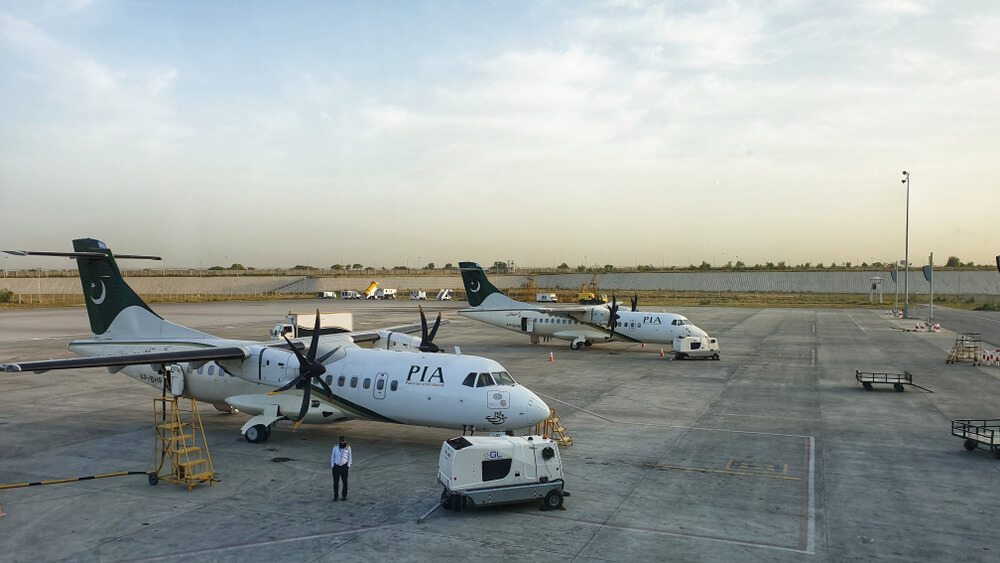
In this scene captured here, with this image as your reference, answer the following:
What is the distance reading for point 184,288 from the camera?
14112 cm

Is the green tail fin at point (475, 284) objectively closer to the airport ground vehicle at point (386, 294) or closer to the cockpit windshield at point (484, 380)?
the cockpit windshield at point (484, 380)

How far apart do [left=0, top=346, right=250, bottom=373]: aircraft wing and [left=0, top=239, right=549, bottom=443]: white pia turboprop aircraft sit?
0.11 ft

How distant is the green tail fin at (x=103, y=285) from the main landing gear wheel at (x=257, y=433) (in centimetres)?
696

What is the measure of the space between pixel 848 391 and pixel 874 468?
14.0 meters

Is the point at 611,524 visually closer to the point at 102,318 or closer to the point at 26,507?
the point at 26,507

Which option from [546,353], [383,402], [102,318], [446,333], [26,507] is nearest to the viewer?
[26,507]

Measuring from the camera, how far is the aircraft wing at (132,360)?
626 inches

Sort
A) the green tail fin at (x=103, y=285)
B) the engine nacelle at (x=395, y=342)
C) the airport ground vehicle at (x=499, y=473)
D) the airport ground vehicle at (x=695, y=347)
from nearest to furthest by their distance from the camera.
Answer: the airport ground vehicle at (x=499, y=473) < the green tail fin at (x=103, y=285) < the engine nacelle at (x=395, y=342) < the airport ground vehicle at (x=695, y=347)

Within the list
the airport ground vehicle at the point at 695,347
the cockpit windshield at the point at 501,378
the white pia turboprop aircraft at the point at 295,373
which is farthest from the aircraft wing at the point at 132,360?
the airport ground vehicle at the point at 695,347

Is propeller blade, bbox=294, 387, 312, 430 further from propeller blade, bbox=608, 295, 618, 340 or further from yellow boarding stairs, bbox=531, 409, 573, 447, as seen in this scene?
propeller blade, bbox=608, 295, 618, 340

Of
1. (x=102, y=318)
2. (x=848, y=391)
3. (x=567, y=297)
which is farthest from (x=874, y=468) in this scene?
(x=567, y=297)

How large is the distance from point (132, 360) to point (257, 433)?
4.40 m

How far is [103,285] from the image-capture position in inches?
945

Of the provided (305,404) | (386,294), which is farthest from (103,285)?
(386,294)
